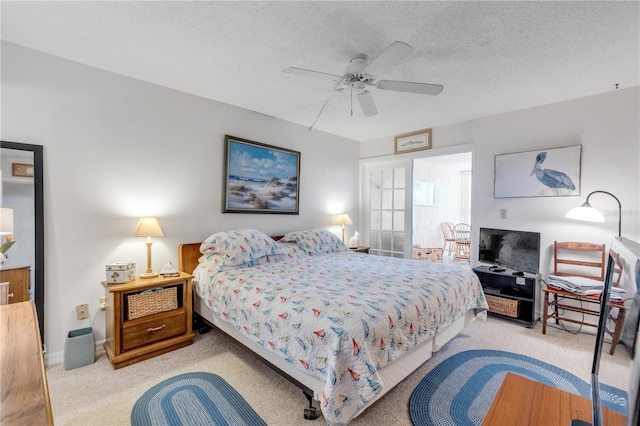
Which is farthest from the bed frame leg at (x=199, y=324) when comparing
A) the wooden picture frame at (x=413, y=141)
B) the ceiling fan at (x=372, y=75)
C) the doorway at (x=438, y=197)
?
the doorway at (x=438, y=197)

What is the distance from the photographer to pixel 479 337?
9.37ft

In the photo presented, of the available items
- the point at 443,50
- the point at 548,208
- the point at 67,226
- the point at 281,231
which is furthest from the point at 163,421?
the point at 548,208

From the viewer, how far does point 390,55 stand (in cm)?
185

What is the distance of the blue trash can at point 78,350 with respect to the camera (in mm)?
2262

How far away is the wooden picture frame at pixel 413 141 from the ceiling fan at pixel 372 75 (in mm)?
1919

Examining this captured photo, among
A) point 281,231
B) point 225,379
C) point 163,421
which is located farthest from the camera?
point 281,231

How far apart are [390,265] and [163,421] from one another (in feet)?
7.07

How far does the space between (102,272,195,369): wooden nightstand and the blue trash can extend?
0.12 m

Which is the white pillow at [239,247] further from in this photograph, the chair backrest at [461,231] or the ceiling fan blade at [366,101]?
the chair backrest at [461,231]

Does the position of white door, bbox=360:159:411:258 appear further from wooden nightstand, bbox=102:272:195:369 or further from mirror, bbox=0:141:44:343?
mirror, bbox=0:141:44:343

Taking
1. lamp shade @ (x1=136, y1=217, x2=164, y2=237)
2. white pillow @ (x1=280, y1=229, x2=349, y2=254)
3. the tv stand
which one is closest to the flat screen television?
the tv stand

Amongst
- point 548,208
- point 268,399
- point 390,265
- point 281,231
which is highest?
point 548,208

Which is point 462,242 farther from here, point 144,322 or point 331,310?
point 144,322

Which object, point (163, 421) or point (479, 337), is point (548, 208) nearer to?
point (479, 337)
